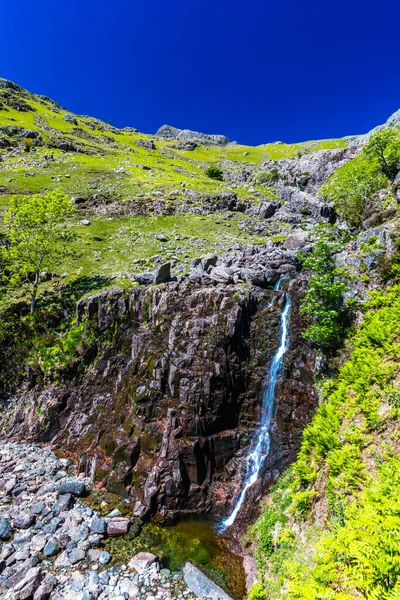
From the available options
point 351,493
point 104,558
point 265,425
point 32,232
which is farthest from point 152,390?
point 32,232

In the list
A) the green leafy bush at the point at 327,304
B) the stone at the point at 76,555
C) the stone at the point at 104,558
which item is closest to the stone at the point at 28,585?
the stone at the point at 76,555

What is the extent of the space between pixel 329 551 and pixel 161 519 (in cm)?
1179

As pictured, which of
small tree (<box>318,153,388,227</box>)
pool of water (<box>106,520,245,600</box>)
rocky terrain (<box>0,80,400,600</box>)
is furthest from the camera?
small tree (<box>318,153,388,227</box>)

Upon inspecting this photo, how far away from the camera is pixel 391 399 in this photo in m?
15.2

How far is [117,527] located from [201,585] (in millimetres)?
5971

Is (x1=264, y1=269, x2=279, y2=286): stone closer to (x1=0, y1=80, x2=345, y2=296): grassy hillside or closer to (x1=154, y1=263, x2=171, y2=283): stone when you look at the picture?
(x1=154, y1=263, x2=171, y2=283): stone

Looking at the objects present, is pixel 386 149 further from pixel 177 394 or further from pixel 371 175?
pixel 177 394

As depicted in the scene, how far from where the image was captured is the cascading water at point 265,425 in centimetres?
1923

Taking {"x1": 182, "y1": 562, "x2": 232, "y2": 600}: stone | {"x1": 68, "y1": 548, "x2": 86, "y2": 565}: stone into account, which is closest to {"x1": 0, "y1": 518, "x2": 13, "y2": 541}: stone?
{"x1": 68, "y1": 548, "x2": 86, "y2": 565}: stone

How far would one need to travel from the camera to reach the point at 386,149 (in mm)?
47656

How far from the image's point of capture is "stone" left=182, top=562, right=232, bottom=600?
45.6ft

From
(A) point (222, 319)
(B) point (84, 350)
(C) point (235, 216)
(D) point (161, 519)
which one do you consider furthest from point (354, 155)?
(D) point (161, 519)

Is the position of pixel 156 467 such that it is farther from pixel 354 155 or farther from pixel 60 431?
pixel 354 155

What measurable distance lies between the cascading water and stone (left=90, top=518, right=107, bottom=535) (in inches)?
282
